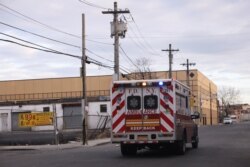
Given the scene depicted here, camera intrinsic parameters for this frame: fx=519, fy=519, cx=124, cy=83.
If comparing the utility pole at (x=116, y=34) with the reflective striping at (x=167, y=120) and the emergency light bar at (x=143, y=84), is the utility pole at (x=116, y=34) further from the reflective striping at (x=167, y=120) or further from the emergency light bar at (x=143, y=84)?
the reflective striping at (x=167, y=120)

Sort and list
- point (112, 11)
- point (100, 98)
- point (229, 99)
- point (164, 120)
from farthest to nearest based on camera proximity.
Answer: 1. point (229, 99)
2. point (100, 98)
3. point (112, 11)
4. point (164, 120)

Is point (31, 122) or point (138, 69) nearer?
point (31, 122)

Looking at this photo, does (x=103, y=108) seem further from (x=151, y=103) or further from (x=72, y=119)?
(x=151, y=103)

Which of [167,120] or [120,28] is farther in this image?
[120,28]

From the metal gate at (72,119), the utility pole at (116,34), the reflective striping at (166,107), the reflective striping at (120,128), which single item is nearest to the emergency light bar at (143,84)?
the reflective striping at (166,107)

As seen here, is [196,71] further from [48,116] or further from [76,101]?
[48,116]

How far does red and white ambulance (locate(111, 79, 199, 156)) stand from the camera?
770 inches

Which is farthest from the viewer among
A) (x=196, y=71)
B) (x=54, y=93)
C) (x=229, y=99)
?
(x=229, y=99)

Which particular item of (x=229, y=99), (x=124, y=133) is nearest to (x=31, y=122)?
(x=124, y=133)

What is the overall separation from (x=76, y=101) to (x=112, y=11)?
3121cm

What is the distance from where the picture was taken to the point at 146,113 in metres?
19.8

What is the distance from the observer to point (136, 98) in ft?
65.7

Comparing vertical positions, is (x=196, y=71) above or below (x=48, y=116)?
above

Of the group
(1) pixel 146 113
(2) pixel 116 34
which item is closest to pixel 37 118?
(2) pixel 116 34
